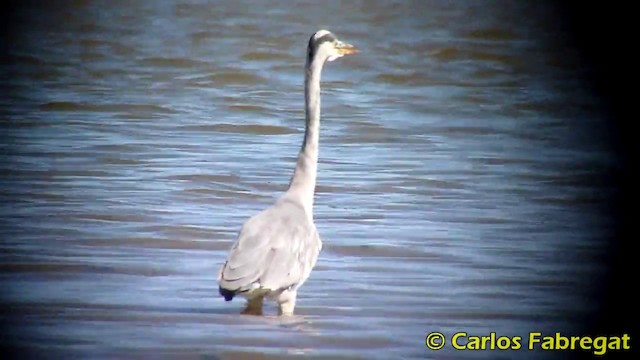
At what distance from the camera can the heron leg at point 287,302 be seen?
10.3 feet

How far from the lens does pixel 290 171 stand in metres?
4.84

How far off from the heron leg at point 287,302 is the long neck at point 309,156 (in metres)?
0.25

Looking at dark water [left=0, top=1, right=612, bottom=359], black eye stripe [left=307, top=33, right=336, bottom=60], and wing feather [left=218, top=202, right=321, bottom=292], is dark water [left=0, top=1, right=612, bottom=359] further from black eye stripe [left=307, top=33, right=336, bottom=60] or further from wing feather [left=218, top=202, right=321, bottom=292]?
black eye stripe [left=307, top=33, right=336, bottom=60]

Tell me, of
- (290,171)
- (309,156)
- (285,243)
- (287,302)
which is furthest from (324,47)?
(290,171)

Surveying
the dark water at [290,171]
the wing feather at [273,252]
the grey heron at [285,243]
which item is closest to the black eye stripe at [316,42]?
the grey heron at [285,243]

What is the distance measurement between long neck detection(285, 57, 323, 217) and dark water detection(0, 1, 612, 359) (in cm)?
24

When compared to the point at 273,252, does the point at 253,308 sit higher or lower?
lower

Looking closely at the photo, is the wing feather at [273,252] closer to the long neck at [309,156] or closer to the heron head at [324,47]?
the long neck at [309,156]

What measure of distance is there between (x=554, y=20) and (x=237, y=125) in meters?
1.99

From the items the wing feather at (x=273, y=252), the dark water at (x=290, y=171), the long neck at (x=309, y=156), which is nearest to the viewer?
the wing feather at (x=273, y=252)

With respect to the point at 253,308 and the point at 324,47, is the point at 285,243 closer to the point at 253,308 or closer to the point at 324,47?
the point at 253,308

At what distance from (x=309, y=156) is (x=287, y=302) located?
16.1 inches

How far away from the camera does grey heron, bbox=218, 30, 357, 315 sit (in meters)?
3.03

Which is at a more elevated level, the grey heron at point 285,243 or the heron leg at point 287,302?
the grey heron at point 285,243
